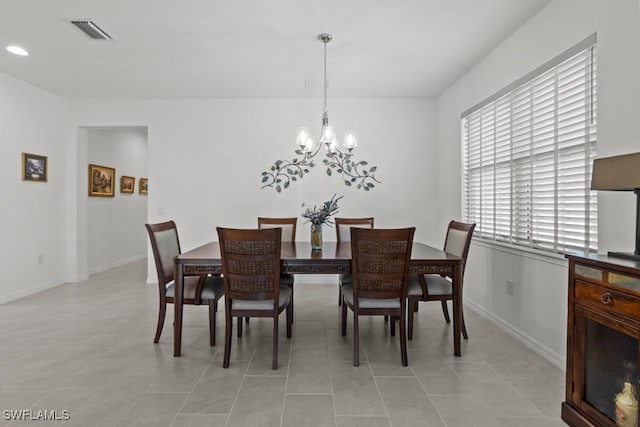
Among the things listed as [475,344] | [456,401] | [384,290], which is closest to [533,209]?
[475,344]

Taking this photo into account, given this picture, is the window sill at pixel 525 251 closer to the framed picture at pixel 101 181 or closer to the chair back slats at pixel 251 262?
the chair back slats at pixel 251 262

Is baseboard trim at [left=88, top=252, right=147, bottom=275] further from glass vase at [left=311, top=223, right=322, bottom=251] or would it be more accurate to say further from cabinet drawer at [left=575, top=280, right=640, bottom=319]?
cabinet drawer at [left=575, top=280, right=640, bottom=319]

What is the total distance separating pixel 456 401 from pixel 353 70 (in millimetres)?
3193

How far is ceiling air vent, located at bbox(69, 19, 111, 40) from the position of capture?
2795 millimetres

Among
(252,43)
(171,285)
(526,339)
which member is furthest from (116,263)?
(526,339)

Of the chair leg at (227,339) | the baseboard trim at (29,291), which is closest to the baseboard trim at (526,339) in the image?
the chair leg at (227,339)

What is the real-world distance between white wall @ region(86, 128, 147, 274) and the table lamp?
534cm

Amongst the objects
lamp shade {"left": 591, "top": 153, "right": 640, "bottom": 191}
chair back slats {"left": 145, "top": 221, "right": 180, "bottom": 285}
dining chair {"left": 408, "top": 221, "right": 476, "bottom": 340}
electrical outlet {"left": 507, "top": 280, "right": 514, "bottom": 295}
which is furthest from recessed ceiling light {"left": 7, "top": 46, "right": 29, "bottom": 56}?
electrical outlet {"left": 507, "top": 280, "right": 514, "bottom": 295}

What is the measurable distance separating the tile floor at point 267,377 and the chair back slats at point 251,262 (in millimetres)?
524

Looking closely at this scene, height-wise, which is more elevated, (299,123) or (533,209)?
(299,123)

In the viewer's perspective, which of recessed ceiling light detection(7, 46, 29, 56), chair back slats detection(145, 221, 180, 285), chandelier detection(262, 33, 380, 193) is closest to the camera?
chair back slats detection(145, 221, 180, 285)

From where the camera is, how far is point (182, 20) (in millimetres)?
2754

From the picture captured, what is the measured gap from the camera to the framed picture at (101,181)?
18.1ft

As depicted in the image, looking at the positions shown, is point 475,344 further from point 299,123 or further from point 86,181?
point 86,181
